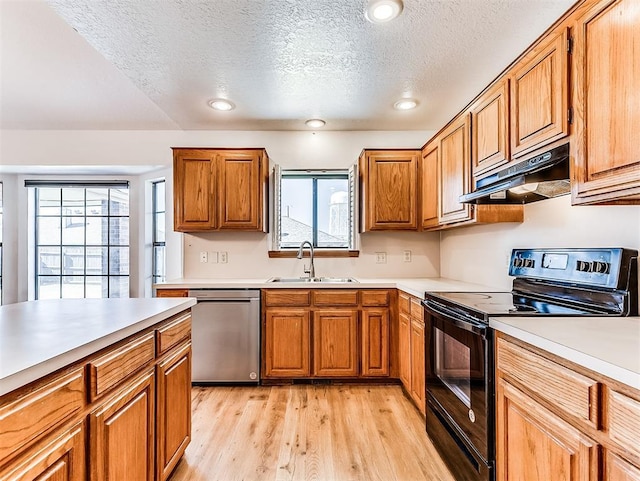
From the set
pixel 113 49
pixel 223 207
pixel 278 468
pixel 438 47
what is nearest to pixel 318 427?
pixel 278 468

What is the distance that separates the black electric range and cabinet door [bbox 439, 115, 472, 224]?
0.52 meters

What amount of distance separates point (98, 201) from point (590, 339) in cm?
450

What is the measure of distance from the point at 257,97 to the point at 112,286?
2.79 metres

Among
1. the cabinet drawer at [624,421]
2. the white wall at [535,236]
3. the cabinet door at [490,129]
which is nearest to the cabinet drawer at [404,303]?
the white wall at [535,236]

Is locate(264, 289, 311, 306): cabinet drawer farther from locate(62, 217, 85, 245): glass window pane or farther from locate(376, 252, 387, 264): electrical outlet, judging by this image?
locate(62, 217, 85, 245): glass window pane

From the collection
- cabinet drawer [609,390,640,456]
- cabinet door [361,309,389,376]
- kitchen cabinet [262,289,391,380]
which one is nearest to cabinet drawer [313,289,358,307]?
kitchen cabinet [262,289,391,380]

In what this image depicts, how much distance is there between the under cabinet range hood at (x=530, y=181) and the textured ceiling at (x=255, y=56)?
815mm

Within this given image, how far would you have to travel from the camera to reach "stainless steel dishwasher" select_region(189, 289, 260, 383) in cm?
284

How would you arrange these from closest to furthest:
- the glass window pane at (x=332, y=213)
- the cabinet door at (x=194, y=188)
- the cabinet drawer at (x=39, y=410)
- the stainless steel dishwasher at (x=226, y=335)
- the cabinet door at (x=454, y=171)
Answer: the cabinet drawer at (x=39, y=410) < the cabinet door at (x=454, y=171) < the stainless steel dishwasher at (x=226, y=335) < the cabinet door at (x=194, y=188) < the glass window pane at (x=332, y=213)

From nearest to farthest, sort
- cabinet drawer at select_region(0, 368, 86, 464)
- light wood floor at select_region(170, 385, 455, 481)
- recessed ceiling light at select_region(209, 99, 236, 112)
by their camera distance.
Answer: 1. cabinet drawer at select_region(0, 368, 86, 464)
2. light wood floor at select_region(170, 385, 455, 481)
3. recessed ceiling light at select_region(209, 99, 236, 112)

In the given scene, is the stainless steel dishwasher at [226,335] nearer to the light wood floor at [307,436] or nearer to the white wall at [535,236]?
the light wood floor at [307,436]

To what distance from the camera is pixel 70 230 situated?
3.90 m

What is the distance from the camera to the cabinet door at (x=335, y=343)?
2850 mm

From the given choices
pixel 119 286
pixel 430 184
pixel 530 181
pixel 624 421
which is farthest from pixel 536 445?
pixel 119 286
